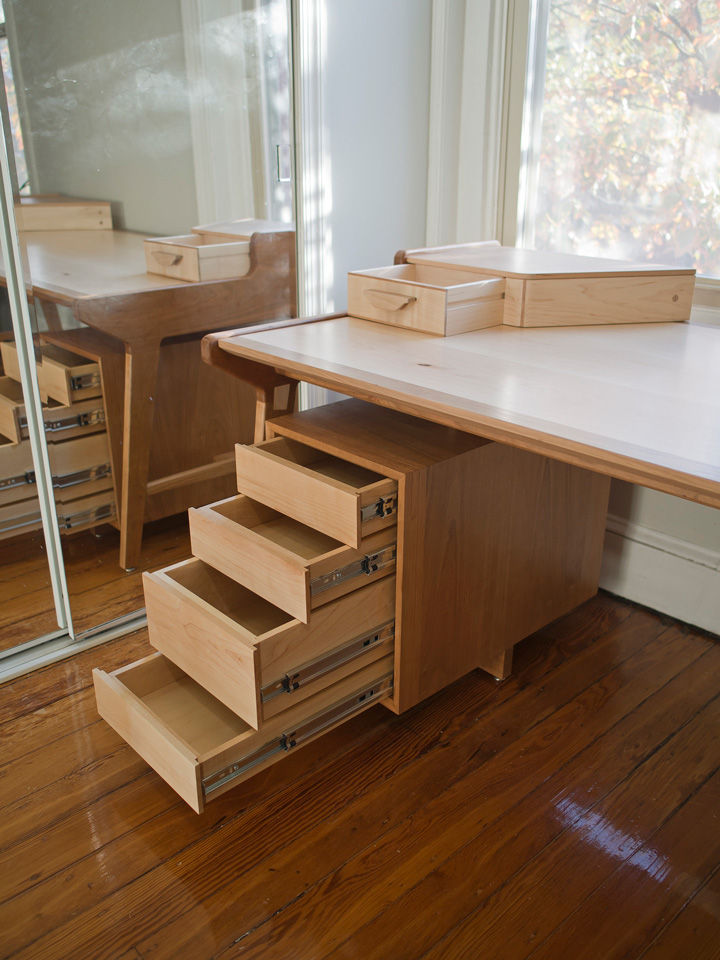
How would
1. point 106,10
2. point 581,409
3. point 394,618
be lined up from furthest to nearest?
1. point 106,10
2. point 394,618
3. point 581,409

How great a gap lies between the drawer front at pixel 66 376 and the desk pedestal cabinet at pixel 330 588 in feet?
1.59

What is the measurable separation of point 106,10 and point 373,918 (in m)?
1.72

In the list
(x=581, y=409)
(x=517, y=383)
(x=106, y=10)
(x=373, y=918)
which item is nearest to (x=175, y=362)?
(x=106, y=10)

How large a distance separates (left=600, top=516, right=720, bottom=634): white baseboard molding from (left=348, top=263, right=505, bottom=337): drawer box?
73cm

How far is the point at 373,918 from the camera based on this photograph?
1.17 m

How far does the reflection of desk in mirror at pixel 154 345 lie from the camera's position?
168 centimetres

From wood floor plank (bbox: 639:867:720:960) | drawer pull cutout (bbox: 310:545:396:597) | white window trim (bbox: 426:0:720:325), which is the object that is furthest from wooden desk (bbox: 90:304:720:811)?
white window trim (bbox: 426:0:720:325)

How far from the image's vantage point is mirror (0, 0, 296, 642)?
1.57m

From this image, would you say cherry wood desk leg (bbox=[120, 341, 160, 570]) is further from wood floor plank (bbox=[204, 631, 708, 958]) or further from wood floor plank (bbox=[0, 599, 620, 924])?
wood floor plank (bbox=[204, 631, 708, 958])

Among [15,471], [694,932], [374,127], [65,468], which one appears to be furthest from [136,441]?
[694,932]

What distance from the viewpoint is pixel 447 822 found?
134cm

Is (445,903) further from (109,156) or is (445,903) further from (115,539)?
(109,156)

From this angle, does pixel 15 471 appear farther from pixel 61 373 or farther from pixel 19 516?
pixel 61 373

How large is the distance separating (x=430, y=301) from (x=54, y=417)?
2.79 feet
